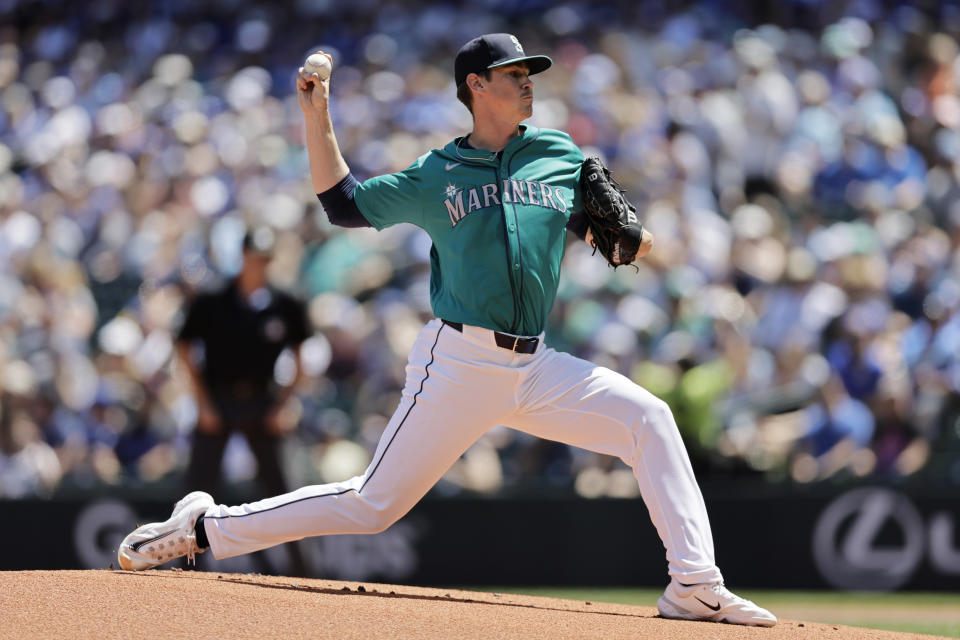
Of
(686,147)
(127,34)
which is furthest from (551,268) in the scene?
(127,34)

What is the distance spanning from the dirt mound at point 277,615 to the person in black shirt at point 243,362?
99.9 inches

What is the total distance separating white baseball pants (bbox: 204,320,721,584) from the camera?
191 inches

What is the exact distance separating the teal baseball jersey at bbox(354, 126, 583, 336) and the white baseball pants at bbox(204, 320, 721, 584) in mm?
119

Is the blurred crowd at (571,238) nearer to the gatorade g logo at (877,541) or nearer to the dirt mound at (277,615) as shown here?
the gatorade g logo at (877,541)

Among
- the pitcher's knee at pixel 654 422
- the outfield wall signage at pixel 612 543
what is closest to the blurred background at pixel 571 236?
the outfield wall signage at pixel 612 543

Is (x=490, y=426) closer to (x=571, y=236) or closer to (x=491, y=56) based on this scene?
(x=491, y=56)

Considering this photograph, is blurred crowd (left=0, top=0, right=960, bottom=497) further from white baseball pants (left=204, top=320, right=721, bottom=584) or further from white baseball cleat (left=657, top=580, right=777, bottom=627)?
white baseball cleat (left=657, top=580, right=777, bottom=627)

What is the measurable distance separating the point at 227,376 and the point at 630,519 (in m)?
2.87

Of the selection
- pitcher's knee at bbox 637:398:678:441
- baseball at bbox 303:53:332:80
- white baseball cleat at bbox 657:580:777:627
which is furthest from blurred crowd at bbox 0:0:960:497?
white baseball cleat at bbox 657:580:777:627

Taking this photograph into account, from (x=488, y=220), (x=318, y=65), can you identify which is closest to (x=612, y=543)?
(x=488, y=220)

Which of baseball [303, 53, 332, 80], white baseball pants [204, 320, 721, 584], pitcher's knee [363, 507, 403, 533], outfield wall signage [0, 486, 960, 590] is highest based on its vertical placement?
baseball [303, 53, 332, 80]

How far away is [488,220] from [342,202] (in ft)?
1.73

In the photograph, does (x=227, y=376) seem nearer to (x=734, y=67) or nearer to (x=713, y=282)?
(x=713, y=282)

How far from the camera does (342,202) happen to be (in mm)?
4992
